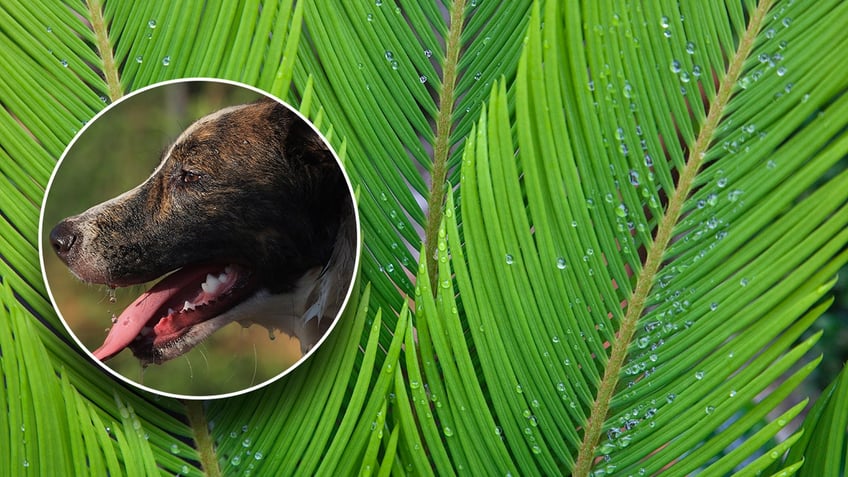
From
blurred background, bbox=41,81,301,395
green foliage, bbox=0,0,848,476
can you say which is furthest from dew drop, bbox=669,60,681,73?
blurred background, bbox=41,81,301,395

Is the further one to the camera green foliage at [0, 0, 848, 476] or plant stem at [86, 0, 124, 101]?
plant stem at [86, 0, 124, 101]

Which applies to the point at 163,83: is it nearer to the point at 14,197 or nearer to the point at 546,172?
the point at 14,197

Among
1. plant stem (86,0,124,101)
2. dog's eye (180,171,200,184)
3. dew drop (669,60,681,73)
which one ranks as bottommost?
dog's eye (180,171,200,184)

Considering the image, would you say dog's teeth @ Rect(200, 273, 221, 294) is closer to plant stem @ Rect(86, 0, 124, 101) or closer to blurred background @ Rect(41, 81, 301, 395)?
blurred background @ Rect(41, 81, 301, 395)

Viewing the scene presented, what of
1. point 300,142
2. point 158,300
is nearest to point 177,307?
point 158,300

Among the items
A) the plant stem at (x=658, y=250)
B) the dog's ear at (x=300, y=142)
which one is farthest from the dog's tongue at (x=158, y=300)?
the plant stem at (x=658, y=250)

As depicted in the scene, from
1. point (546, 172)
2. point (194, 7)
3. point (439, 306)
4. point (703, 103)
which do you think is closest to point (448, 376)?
point (439, 306)
